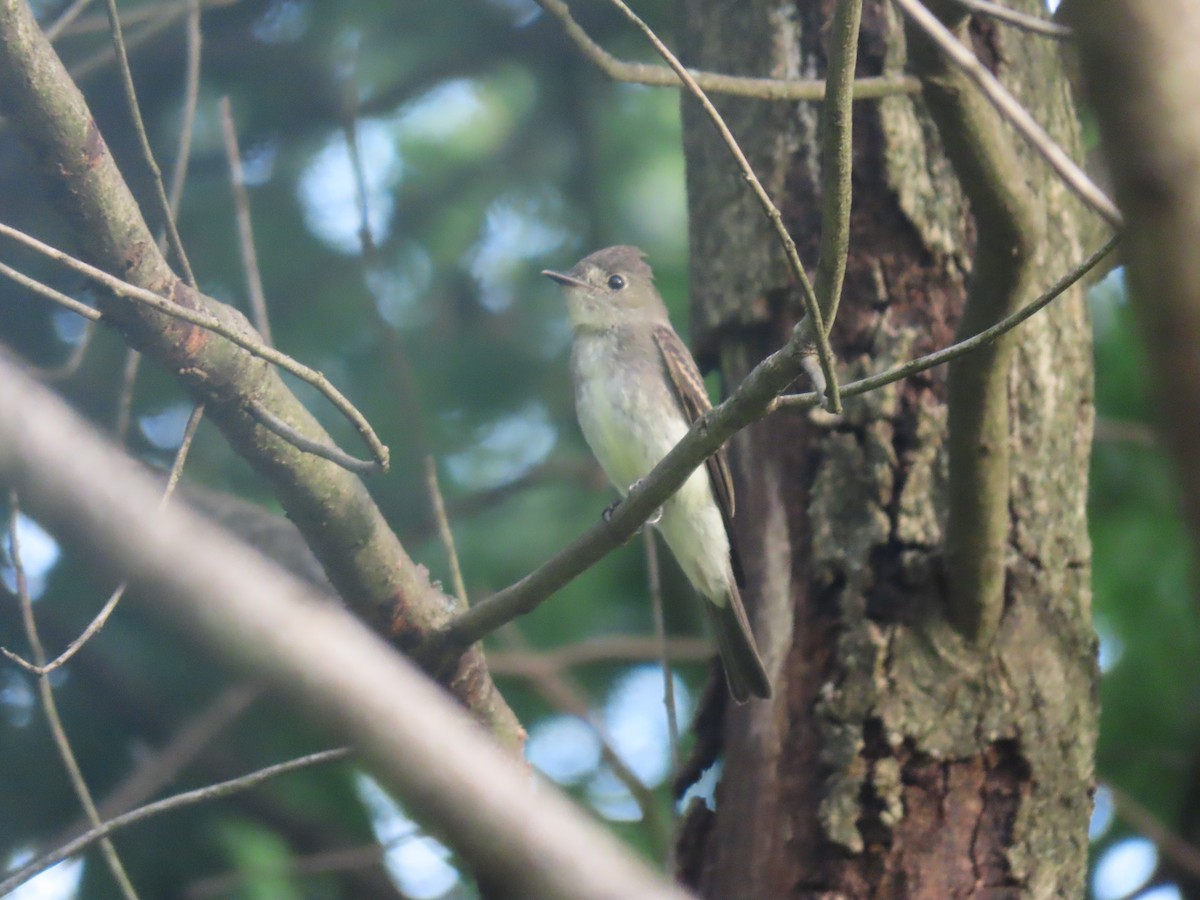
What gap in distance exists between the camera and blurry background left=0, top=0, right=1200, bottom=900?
12.5ft

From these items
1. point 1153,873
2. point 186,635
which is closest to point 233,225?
point 1153,873

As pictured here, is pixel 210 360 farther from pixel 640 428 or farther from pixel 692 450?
pixel 640 428

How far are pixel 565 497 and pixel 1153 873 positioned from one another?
8.07ft

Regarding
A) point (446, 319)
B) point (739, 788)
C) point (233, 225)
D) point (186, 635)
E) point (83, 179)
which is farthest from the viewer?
point (446, 319)

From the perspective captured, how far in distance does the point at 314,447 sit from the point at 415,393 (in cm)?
217

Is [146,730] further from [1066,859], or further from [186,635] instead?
[186,635]

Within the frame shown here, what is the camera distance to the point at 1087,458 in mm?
3219

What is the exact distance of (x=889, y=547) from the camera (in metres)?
2.99

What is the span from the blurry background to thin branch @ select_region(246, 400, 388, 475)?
3.63 ft

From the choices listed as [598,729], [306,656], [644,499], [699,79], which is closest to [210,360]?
[644,499]

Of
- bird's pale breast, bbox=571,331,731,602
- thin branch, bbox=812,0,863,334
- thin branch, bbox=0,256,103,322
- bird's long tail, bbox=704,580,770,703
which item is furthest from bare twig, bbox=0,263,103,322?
bird's pale breast, bbox=571,331,731,602

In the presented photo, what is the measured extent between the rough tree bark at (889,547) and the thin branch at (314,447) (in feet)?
4.11

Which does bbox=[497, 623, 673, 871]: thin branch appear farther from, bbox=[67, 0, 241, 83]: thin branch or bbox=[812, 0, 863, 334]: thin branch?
bbox=[67, 0, 241, 83]: thin branch

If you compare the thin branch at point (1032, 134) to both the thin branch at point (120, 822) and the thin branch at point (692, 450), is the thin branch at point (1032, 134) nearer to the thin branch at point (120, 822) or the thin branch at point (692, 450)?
the thin branch at point (692, 450)
